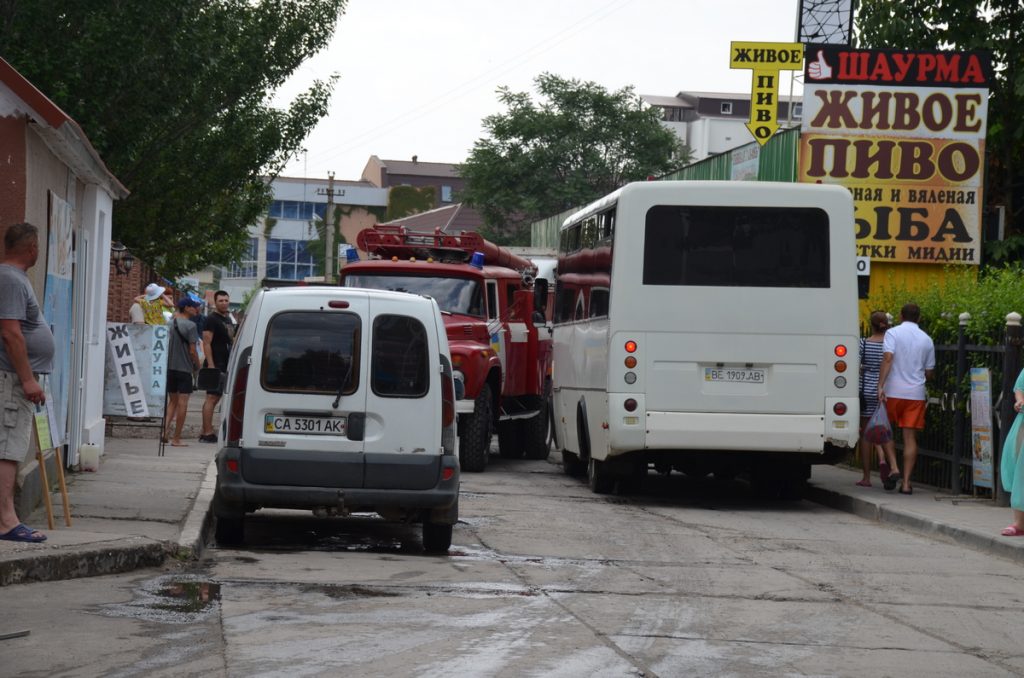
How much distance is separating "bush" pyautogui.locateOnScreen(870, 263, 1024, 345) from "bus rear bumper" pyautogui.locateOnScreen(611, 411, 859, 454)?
1908 mm

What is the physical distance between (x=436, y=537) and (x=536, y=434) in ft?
37.3

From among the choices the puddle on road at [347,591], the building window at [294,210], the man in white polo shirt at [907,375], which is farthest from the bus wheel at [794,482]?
the building window at [294,210]

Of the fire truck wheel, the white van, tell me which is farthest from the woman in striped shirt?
the white van

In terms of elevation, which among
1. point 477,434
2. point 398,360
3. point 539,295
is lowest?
point 477,434

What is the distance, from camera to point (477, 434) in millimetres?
19094

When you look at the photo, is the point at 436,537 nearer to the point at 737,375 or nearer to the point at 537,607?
the point at 537,607

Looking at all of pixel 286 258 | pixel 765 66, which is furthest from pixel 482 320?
pixel 286 258

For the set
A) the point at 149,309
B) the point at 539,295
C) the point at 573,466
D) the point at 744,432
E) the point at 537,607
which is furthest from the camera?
the point at 149,309

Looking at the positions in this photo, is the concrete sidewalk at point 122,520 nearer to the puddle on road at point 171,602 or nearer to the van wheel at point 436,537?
the puddle on road at point 171,602

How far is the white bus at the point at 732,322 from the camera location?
15.4 metres

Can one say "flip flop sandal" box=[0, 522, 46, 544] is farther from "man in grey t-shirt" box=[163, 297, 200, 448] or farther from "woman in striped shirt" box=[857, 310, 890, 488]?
"man in grey t-shirt" box=[163, 297, 200, 448]

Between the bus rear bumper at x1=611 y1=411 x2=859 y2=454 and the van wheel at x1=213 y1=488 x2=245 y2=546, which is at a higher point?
the bus rear bumper at x1=611 y1=411 x2=859 y2=454

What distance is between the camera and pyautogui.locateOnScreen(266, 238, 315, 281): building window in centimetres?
12656

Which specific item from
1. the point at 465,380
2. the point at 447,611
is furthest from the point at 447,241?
the point at 447,611
